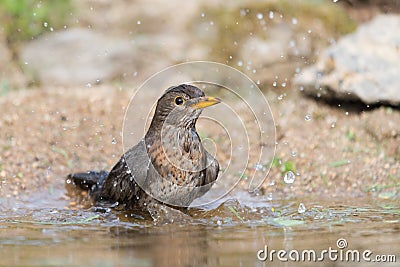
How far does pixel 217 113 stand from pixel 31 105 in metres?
2.07

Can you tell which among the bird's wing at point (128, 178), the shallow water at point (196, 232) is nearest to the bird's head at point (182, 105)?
the bird's wing at point (128, 178)

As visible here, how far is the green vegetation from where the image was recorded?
959cm

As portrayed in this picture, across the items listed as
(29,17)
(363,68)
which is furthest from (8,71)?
(363,68)

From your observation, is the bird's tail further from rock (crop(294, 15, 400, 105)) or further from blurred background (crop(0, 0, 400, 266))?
rock (crop(294, 15, 400, 105))

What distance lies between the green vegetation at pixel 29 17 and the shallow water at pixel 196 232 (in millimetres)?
3685

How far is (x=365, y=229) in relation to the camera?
509 centimetres

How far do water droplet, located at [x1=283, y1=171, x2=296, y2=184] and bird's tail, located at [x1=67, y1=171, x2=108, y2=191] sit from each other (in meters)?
1.65

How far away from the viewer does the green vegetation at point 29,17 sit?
9594 mm

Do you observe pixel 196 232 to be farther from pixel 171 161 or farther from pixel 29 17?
pixel 29 17

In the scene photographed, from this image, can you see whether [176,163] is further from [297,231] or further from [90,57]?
[90,57]

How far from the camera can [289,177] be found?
22.8 feet

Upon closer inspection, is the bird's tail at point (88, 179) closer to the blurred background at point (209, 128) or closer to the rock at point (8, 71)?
the blurred background at point (209, 128)

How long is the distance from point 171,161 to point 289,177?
1.68m

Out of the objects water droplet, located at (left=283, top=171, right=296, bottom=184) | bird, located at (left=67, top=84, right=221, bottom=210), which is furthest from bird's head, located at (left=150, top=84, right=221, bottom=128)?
water droplet, located at (left=283, top=171, right=296, bottom=184)
